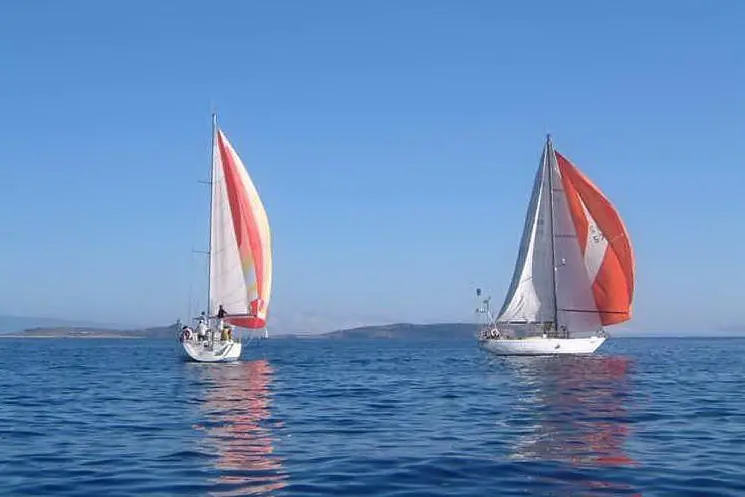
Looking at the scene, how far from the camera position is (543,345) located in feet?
210

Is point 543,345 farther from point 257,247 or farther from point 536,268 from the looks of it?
point 257,247

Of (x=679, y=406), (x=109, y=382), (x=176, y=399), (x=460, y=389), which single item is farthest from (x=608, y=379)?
(x=109, y=382)

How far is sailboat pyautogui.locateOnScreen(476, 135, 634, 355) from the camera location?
6488cm

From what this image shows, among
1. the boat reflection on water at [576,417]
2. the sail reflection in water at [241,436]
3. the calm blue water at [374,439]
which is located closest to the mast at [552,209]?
the boat reflection on water at [576,417]

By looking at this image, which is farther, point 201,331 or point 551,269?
point 551,269

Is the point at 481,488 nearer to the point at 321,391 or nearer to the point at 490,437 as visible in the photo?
the point at 490,437

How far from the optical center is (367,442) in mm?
20375

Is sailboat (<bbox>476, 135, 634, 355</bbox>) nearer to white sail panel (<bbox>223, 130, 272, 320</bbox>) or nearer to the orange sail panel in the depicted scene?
the orange sail panel

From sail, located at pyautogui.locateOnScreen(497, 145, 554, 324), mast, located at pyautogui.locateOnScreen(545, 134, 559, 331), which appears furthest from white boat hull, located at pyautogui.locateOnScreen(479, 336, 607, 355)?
sail, located at pyautogui.locateOnScreen(497, 145, 554, 324)

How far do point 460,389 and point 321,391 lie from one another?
229 inches

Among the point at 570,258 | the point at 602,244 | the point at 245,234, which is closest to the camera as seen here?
the point at 245,234

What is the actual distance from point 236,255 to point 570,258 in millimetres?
25756

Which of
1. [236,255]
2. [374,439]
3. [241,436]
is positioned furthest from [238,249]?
[374,439]

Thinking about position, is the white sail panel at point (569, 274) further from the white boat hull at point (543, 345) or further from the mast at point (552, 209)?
the white boat hull at point (543, 345)
